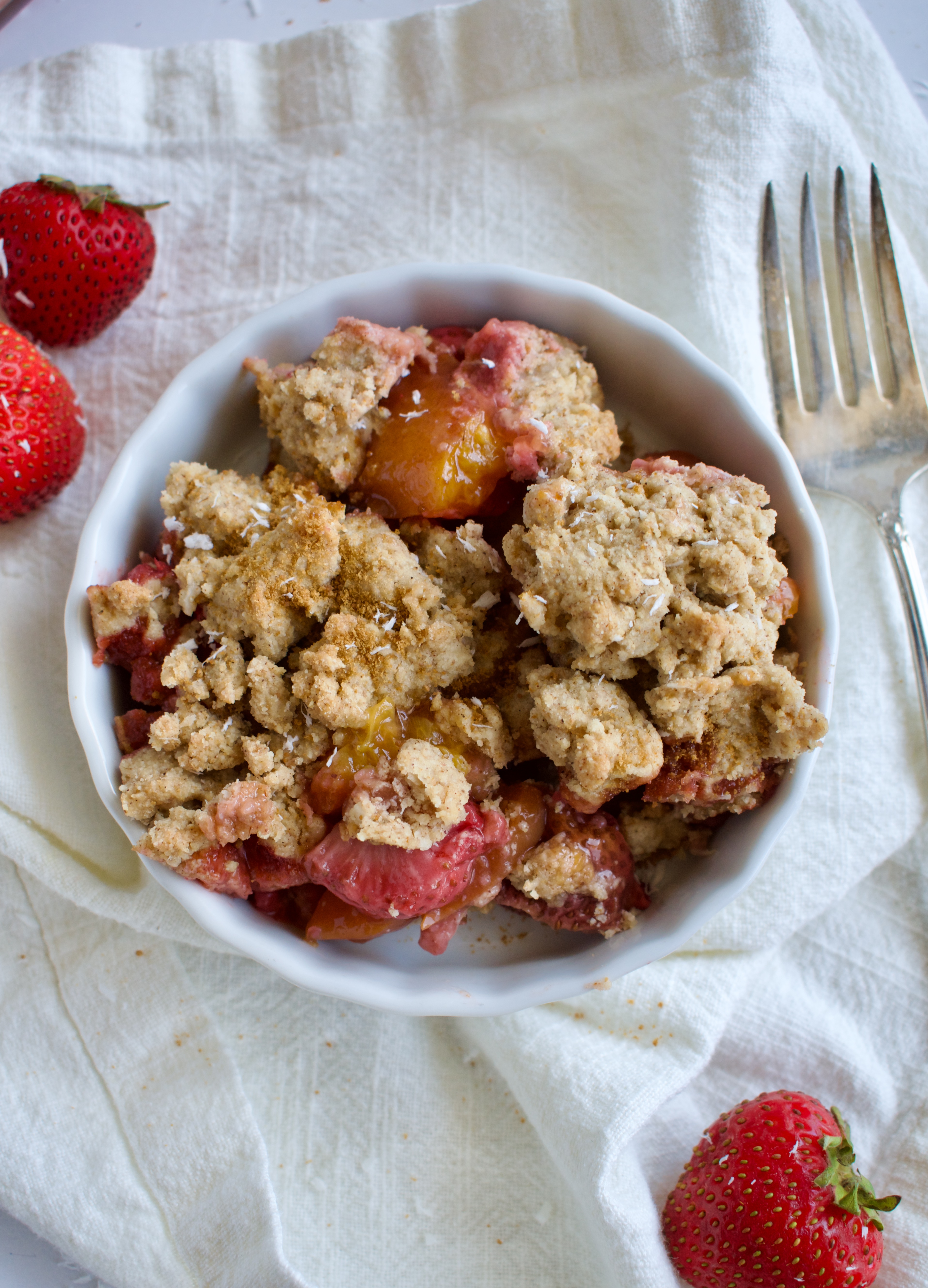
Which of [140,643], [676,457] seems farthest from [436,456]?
[140,643]

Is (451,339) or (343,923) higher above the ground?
(451,339)

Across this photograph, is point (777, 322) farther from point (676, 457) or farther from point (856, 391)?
point (676, 457)

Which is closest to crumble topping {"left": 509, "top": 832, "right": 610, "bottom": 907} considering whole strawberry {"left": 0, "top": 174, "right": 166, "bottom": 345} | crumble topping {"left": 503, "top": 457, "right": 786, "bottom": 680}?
crumble topping {"left": 503, "top": 457, "right": 786, "bottom": 680}

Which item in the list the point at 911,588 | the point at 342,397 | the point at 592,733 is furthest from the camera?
the point at 911,588

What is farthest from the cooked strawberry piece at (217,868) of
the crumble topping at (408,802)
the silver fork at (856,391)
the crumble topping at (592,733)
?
the silver fork at (856,391)

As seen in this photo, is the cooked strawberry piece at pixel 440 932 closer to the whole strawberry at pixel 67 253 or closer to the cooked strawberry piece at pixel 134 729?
the cooked strawberry piece at pixel 134 729

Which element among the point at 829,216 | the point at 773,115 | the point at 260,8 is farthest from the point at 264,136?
the point at 829,216

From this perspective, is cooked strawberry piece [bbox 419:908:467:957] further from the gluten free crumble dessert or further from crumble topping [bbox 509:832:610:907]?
crumble topping [bbox 509:832:610:907]
